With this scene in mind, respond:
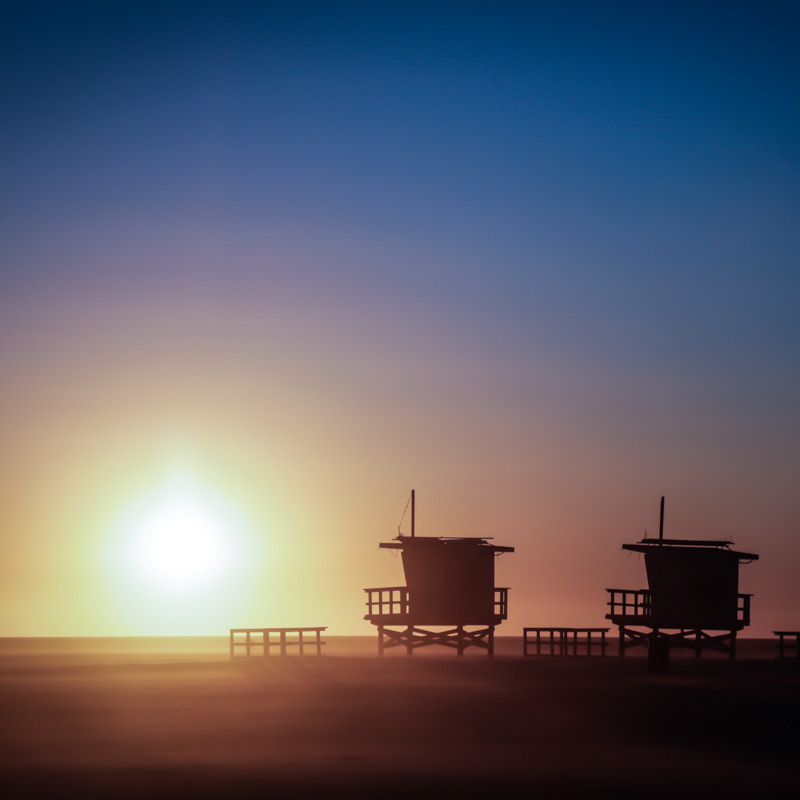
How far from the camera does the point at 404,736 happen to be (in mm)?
20125

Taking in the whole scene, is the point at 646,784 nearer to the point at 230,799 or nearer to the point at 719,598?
the point at 230,799

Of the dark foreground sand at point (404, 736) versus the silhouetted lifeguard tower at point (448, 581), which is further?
the silhouetted lifeguard tower at point (448, 581)

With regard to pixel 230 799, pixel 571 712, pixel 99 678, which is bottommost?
pixel 99 678

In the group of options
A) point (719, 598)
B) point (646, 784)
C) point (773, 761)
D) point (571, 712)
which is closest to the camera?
point (646, 784)

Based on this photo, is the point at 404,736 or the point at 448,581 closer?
the point at 404,736

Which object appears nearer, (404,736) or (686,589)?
(404,736)

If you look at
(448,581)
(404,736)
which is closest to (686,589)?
(448,581)

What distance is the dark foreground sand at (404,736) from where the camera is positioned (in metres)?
15.6

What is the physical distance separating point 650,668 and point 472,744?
19.1 m

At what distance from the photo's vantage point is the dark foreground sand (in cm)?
1562

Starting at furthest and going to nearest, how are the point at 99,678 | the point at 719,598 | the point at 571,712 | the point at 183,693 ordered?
the point at 719,598 → the point at 99,678 → the point at 183,693 → the point at 571,712

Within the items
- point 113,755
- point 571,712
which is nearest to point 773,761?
point 571,712

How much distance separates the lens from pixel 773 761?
1783 cm

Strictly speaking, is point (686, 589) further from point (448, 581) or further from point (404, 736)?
point (404, 736)
